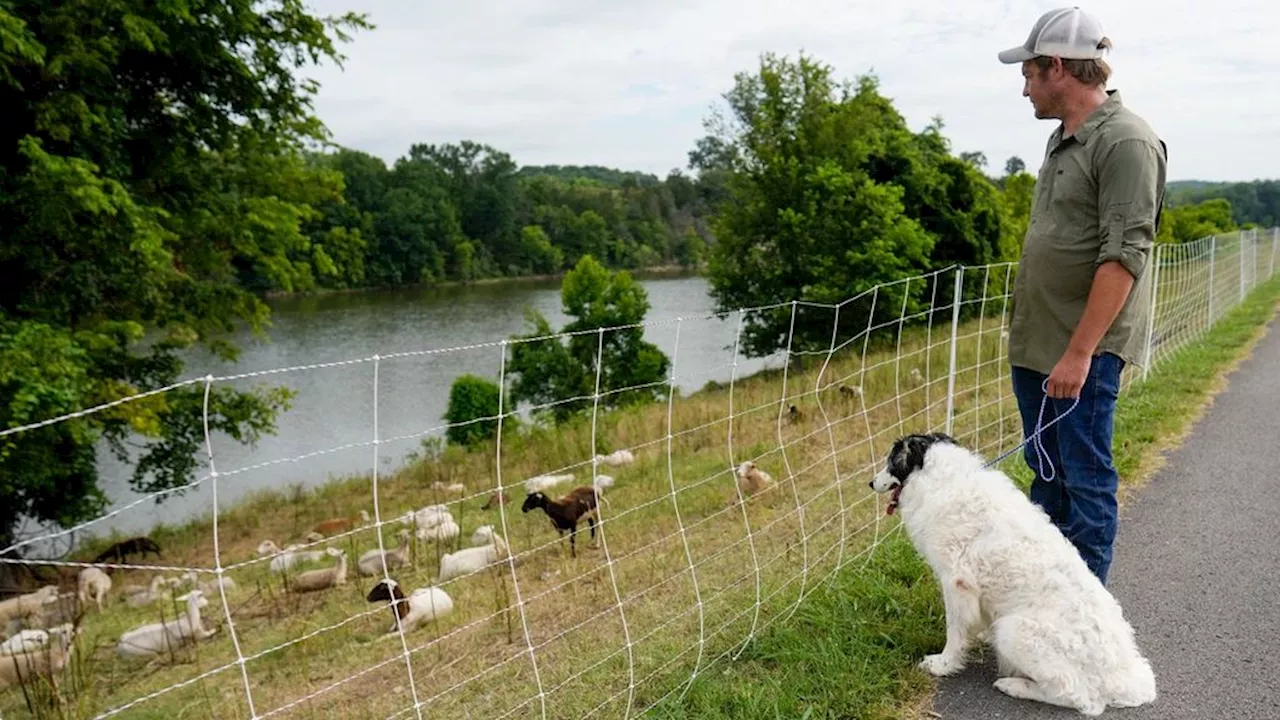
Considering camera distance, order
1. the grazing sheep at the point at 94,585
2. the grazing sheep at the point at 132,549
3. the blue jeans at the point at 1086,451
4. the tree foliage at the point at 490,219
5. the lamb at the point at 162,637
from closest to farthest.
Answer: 1. the blue jeans at the point at 1086,451
2. the lamb at the point at 162,637
3. the grazing sheep at the point at 94,585
4. the grazing sheep at the point at 132,549
5. the tree foliage at the point at 490,219

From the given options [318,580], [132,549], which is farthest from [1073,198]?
[132,549]

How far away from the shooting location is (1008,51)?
340cm

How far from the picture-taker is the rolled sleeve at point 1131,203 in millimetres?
3037

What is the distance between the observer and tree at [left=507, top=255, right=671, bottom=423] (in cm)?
2369

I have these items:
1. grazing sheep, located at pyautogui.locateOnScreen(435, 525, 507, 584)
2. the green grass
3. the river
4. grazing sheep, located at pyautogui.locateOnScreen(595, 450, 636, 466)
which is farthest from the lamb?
grazing sheep, located at pyautogui.locateOnScreen(595, 450, 636, 466)

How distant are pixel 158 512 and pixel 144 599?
26.4ft

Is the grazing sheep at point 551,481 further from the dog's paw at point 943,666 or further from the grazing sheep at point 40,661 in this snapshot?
the dog's paw at point 943,666

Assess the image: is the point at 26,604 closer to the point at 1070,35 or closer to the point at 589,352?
the point at 1070,35

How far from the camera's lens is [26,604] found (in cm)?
813

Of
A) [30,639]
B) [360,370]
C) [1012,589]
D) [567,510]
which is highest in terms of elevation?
[1012,589]

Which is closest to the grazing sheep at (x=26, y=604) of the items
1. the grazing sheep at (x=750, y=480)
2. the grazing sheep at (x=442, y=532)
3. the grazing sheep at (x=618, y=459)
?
the grazing sheep at (x=442, y=532)

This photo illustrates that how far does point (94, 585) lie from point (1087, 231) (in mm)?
9632

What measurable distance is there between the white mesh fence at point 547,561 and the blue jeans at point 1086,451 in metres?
1.09

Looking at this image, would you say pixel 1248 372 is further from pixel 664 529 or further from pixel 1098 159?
pixel 1098 159
